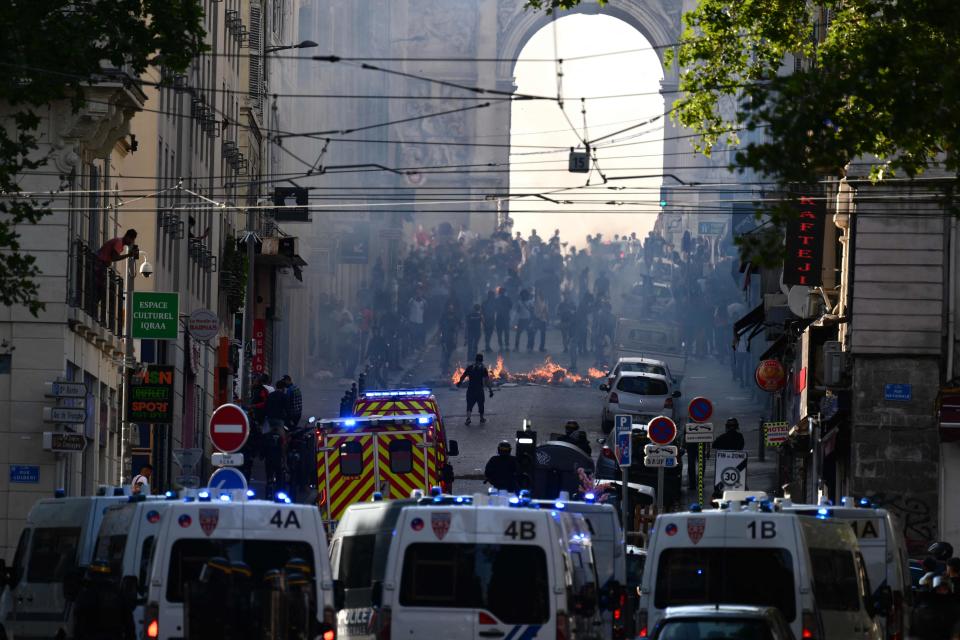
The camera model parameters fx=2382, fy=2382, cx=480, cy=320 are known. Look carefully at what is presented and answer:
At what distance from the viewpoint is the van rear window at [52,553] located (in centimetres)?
2122

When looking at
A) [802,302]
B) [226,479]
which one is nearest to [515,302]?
[802,302]

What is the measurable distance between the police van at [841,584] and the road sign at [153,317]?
16.3 metres

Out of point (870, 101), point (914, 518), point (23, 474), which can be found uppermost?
point (870, 101)

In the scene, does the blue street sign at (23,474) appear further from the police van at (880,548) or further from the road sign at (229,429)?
the police van at (880,548)

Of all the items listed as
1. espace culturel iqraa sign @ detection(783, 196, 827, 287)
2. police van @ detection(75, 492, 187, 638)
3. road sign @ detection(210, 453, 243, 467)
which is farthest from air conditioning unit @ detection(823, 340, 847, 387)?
police van @ detection(75, 492, 187, 638)

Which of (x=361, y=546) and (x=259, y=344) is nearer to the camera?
(x=361, y=546)

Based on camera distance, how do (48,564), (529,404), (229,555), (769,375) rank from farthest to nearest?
1. (529,404)
2. (769,375)
3. (48,564)
4. (229,555)

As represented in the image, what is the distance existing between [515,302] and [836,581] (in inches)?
2022

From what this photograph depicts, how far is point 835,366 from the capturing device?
3731cm

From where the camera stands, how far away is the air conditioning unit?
37.3 metres

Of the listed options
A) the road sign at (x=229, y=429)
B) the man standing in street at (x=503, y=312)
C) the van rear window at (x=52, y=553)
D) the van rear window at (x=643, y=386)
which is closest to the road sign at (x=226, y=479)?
the road sign at (x=229, y=429)

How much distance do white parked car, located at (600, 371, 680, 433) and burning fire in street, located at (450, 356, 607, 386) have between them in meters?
12.8

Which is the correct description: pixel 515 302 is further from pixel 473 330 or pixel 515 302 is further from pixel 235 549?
pixel 235 549

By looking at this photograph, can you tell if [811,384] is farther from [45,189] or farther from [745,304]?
[745,304]
